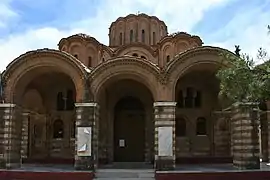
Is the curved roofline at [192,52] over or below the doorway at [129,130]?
over

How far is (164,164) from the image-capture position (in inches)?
789

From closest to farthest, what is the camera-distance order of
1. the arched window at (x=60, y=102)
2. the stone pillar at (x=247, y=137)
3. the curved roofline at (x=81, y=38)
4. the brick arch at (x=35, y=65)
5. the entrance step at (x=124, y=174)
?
the entrance step at (x=124, y=174) → the stone pillar at (x=247, y=137) → the brick arch at (x=35, y=65) → the arched window at (x=60, y=102) → the curved roofline at (x=81, y=38)

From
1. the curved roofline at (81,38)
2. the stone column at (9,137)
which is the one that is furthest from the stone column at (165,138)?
the curved roofline at (81,38)

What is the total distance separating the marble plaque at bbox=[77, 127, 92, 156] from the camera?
20.3m

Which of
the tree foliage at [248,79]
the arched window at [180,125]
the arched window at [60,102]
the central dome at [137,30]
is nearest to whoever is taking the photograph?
the tree foliage at [248,79]

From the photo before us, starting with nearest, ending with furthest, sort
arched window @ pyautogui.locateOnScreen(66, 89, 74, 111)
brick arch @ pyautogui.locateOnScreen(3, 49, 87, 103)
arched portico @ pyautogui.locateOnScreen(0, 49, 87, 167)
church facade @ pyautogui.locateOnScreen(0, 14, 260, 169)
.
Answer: church facade @ pyautogui.locateOnScreen(0, 14, 260, 169)
brick arch @ pyautogui.locateOnScreen(3, 49, 87, 103)
arched portico @ pyautogui.locateOnScreen(0, 49, 87, 167)
arched window @ pyautogui.locateOnScreen(66, 89, 74, 111)

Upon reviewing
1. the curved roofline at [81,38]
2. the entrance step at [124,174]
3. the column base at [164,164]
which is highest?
the curved roofline at [81,38]

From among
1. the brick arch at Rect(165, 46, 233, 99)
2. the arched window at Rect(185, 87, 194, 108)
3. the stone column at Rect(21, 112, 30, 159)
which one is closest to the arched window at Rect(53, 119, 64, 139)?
the stone column at Rect(21, 112, 30, 159)

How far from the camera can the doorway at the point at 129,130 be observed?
26.2 metres

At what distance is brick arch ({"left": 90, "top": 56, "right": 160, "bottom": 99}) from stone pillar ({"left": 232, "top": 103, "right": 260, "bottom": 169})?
4.56 m

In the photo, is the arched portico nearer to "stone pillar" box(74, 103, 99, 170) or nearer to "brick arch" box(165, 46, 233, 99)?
"stone pillar" box(74, 103, 99, 170)

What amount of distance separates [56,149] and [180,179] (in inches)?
450

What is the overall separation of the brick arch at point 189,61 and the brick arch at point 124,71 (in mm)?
730

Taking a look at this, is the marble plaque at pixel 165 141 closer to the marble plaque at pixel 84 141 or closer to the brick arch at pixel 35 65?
the marble plaque at pixel 84 141
